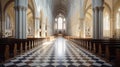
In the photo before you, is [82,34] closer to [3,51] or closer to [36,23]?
[36,23]

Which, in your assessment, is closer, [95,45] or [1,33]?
[95,45]

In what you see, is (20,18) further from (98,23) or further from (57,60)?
(57,60)

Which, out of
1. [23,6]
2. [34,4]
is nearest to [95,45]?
[23,6]

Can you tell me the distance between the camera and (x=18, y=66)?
682cm

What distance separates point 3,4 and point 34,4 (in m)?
5.84

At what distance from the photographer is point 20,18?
15.5 meters

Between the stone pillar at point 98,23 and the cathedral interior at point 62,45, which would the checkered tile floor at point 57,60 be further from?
the stone pillar at point 98,23

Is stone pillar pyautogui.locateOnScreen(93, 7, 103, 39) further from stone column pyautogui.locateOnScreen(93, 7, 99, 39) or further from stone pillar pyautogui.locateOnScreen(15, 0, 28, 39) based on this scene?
stone pillar pyautogui.locateOnScreen(15, 0, 28, 39)

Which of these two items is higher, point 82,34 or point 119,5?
point 119,5

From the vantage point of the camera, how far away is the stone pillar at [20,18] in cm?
1534

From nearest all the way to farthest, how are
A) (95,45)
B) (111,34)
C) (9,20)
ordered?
(95,45) < (111,34) < (9,20)

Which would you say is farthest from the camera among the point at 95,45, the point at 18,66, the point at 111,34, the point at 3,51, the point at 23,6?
the point at 111,34

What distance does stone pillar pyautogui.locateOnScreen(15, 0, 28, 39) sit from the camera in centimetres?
1534

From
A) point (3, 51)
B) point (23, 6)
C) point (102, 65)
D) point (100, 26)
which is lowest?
point (102, 65)
